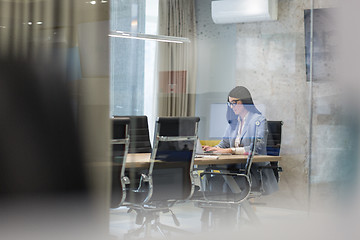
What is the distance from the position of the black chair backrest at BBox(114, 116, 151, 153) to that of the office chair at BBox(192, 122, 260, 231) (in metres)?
0.52

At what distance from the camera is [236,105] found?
3.93 meters

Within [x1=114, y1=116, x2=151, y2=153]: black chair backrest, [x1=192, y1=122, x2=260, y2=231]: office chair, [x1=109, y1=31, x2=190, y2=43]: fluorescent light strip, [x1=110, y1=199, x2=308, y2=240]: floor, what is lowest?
[x1=110, y1=199, x2=308, y2=240]: floor

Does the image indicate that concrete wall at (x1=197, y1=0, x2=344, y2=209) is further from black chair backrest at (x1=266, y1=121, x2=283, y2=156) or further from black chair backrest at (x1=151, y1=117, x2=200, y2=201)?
black chair backrest at (x1=151, y1=117, x2=200, y2=201)

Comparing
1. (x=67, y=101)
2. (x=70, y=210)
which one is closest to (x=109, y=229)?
(x=70, y=210)

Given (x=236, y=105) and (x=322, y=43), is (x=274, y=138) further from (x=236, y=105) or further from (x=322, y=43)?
(x=322, y=43)

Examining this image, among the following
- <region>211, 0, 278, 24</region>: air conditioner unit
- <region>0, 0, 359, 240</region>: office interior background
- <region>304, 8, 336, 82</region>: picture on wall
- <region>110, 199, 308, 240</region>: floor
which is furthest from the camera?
<region>304, 8, 336, 82</region>: picture on wall

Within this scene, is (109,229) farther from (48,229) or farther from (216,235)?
(216,235)

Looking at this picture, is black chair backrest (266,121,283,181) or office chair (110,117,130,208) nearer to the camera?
office chair (110,117,130,208)

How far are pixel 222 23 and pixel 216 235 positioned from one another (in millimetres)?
1465

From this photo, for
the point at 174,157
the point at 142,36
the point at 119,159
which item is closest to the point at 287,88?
the point at 174,157

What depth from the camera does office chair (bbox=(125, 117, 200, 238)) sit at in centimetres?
362

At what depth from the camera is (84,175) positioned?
3.55m

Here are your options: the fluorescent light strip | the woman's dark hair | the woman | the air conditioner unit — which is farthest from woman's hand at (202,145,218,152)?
the air conditioner unit

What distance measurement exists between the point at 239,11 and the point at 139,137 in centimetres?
115
